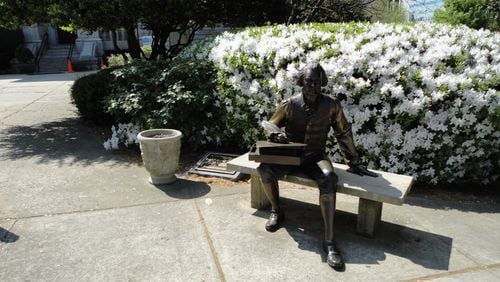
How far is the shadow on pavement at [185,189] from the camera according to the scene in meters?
4.86

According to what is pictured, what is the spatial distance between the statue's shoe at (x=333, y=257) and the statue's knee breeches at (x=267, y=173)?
80 centimetres

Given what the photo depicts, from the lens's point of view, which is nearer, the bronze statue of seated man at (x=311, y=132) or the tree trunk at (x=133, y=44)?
the bronze statue of seated man at (x=311, y=132)

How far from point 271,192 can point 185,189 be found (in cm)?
157

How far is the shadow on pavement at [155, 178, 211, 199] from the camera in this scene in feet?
16.0

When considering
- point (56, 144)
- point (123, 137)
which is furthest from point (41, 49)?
point (123, 137)

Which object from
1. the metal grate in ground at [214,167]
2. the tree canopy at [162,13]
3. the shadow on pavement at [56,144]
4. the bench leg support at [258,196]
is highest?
the tree canopy at [162,13]

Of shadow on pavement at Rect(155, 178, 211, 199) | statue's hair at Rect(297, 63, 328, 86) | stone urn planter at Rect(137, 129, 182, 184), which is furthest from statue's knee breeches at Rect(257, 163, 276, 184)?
stone urn planter at Rect(137, 129, 182, 184)

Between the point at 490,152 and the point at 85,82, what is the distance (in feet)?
24.5

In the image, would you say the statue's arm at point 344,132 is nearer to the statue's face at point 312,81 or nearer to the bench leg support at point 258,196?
the statue's face at point 312,81

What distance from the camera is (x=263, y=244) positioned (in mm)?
3688

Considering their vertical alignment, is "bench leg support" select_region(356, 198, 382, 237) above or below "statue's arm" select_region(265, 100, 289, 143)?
below

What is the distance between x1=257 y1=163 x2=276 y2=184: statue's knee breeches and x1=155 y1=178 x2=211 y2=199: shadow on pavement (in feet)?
4.26

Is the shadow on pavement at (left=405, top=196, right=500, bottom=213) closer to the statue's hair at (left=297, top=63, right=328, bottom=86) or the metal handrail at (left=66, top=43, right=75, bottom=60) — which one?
the statue's hair at (left=297, top=63, right=328, bottom=86)

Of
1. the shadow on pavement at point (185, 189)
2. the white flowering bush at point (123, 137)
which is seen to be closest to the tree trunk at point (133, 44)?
the white flowering bush at point (123, 137)
